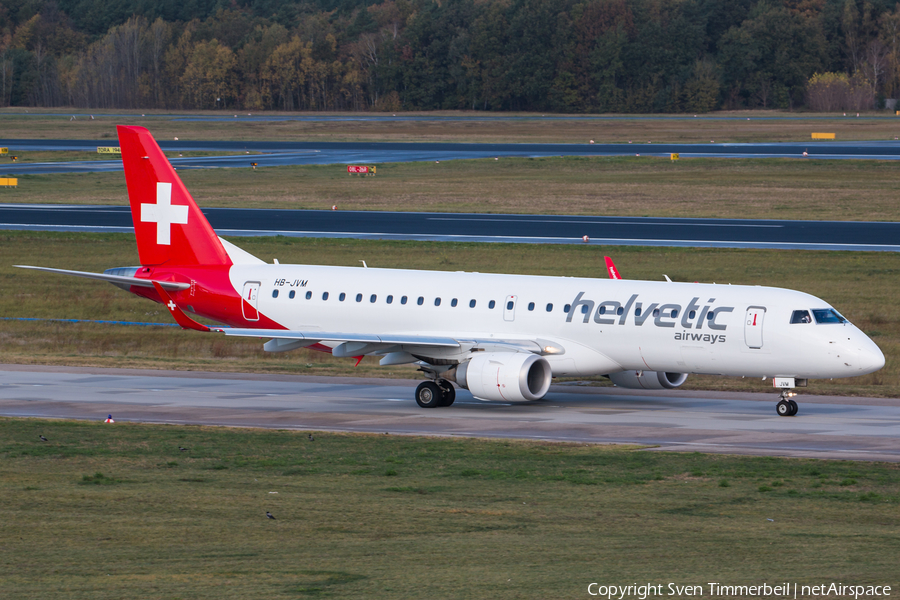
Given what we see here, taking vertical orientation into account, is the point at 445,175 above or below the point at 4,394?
above

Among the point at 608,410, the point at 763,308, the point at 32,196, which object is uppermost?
the point at 32,196

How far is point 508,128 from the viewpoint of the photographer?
161m

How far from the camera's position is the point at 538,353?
32.0m

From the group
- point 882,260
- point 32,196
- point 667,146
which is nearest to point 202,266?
point 882,260

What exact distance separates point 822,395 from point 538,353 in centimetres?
876

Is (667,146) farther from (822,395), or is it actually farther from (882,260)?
(822,395)

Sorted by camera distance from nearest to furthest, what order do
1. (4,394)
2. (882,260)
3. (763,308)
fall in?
(763,308) → (4,394) → (882,260)

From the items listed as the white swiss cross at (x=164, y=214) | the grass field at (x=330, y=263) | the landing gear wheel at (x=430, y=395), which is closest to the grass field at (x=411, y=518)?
the landing gear wheel at (x=430, y=395)

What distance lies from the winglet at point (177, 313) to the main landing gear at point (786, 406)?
1569cm

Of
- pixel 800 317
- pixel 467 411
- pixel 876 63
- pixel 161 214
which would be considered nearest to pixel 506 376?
pixel 467 411

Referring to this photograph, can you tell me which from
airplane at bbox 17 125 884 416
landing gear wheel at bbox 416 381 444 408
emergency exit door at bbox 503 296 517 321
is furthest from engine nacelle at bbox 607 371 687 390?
→ landing gear wheel at bbox 416 381 444 408

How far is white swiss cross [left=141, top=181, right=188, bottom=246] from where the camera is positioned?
3722 centimetres

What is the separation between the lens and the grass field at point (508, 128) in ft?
463

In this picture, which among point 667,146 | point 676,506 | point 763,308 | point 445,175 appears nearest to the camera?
point 676,506
